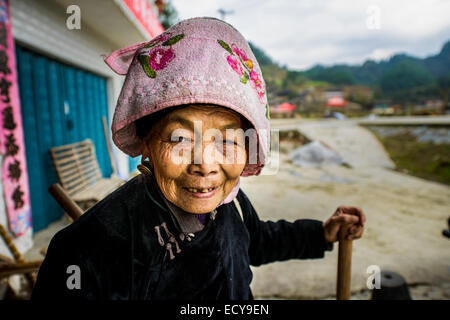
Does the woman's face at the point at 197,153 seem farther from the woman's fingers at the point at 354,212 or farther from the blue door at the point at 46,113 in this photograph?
the blue door at the point at 46,113

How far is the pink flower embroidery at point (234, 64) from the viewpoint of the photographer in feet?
2.79

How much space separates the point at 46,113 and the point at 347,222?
161 inches

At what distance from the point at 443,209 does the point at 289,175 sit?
3.52m

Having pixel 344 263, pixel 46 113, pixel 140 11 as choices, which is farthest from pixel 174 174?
pixel 140 11

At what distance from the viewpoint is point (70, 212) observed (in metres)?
1.18

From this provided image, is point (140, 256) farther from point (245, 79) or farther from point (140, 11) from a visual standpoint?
point (140, 11)

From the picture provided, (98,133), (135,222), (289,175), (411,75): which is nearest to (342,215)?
(135,222)

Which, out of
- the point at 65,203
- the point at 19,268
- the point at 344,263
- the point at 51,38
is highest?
the point at 51,38

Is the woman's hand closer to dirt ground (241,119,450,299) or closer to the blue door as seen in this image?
dirt ground (241,119,450,299)

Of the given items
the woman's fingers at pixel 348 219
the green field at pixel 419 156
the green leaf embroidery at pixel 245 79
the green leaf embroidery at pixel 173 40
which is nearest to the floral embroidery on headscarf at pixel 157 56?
the green leaf embroidery at pixel 173 40

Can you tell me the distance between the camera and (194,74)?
0.80m

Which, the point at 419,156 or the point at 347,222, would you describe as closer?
the point at 347,222

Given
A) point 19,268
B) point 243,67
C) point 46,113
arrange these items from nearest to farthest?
point 243,67 < point 19,268 < point 46,113

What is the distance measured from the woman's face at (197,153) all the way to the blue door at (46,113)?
338 centimetres
